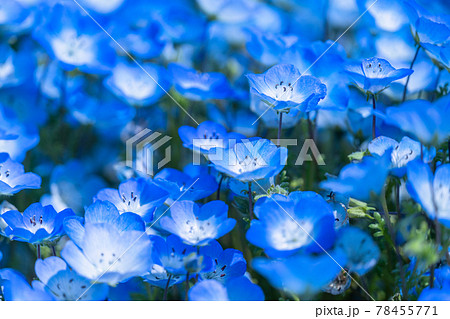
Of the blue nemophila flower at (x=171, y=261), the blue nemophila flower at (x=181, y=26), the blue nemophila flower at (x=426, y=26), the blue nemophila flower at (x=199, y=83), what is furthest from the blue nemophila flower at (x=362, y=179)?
the blue nemophila flower at (x=181, y=26)

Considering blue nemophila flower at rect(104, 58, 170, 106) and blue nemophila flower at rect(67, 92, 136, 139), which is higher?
blue nemophila flower at rect(104, 58, 170, 106)

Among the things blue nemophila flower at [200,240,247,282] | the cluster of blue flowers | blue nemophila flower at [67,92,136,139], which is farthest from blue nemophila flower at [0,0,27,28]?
blue nemophila flower at [200,240,247,282]

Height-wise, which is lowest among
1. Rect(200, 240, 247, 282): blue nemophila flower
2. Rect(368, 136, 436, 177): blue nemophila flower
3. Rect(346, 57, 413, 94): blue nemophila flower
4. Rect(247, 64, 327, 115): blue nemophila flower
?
Rect(200, 240, 247, 282): blue nemophila flower

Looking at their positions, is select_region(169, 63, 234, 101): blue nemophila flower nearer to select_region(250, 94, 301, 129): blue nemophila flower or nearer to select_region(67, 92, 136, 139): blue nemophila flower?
select_region(250, 94, 301, 129): blue nemophila flower

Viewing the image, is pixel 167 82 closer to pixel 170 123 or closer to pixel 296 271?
pixel 170 123

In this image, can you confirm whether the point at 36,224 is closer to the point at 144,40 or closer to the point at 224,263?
the point at 224,263
